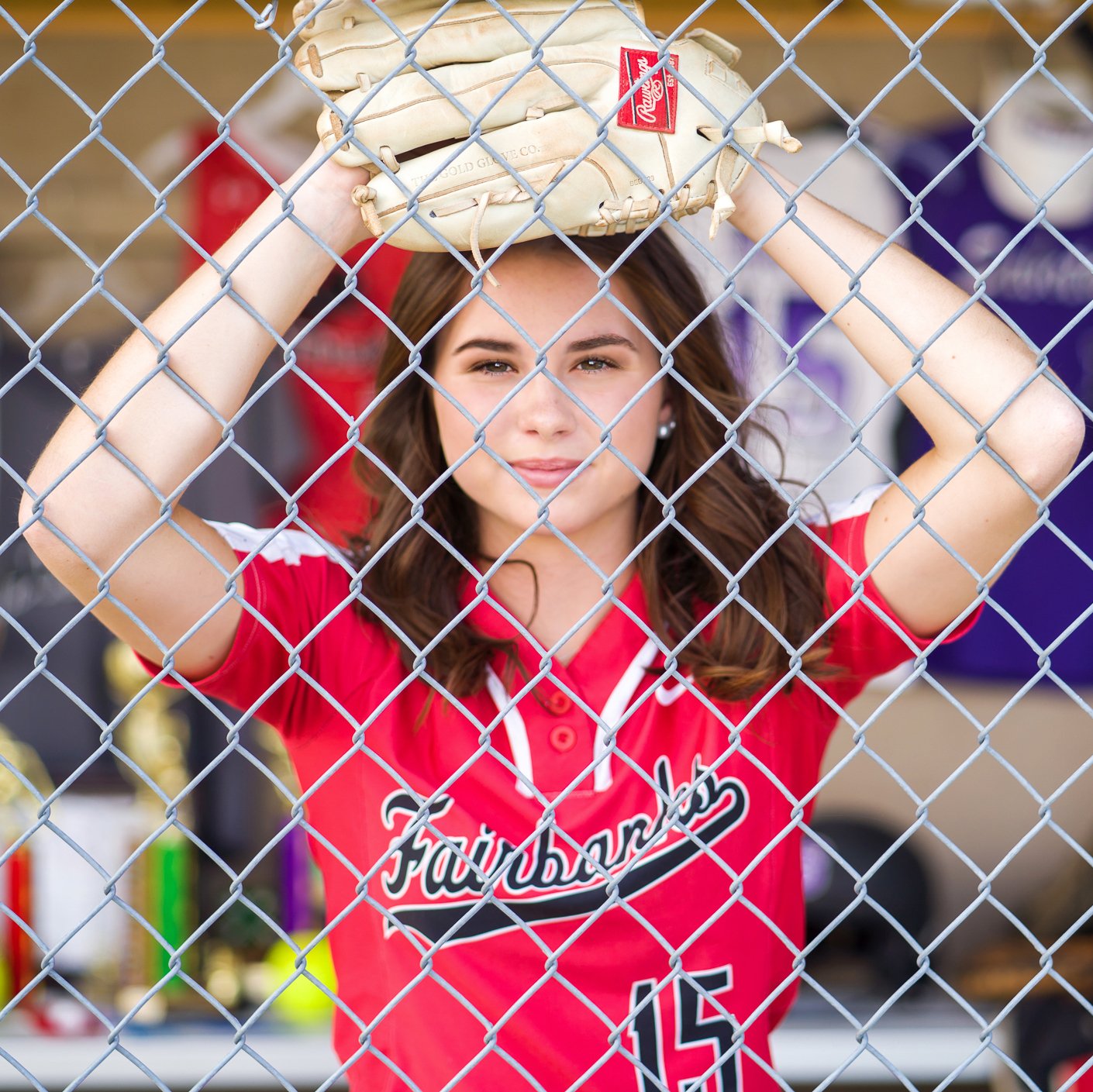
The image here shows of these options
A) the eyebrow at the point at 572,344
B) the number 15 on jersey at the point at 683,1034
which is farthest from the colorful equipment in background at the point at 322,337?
the number 15 on jersey at the point at 683,1034

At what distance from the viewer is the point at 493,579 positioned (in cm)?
156

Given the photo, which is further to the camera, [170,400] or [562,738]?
[562,738]

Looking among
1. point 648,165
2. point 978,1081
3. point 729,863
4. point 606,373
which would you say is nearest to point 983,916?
point 978,1081

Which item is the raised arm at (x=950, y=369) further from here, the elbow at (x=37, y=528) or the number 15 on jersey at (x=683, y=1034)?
the elbow at (x=37, y=528)

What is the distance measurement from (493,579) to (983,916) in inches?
102

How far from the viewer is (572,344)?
1.38 meters

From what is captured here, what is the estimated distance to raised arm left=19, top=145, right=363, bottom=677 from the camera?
1.19 metres

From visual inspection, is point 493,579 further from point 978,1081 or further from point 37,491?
point 978,1081

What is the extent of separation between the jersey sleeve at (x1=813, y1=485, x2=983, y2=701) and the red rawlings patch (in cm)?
47

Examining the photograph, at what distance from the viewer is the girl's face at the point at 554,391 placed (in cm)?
135

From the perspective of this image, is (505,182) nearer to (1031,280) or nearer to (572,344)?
(572,344)

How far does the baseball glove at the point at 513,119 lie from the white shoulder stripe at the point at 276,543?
14.8 inches

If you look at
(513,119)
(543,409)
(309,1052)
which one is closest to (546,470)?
(543,409)

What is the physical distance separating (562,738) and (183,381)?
0.56 meters
